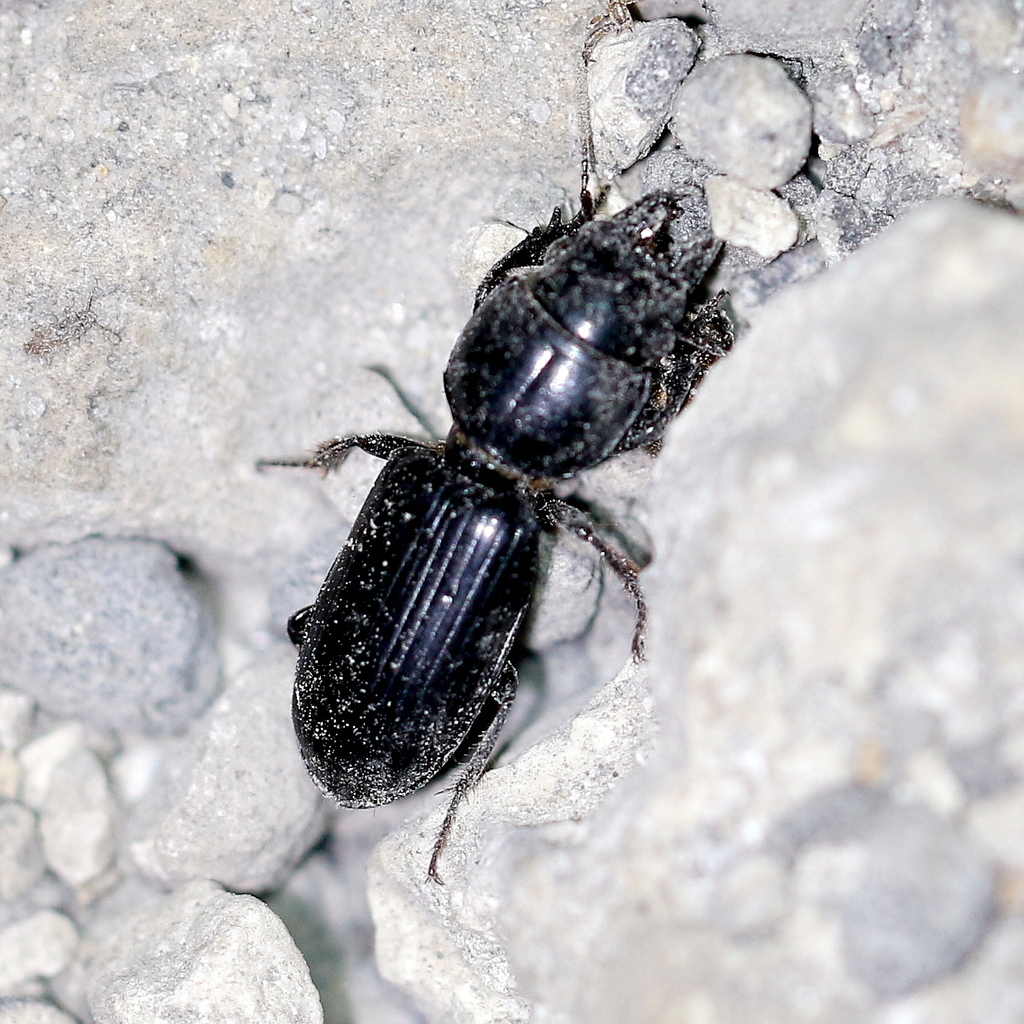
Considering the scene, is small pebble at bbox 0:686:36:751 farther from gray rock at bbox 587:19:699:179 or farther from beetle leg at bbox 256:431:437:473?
gray rock at bbox 587:19:699:179

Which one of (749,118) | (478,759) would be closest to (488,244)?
(749,118)

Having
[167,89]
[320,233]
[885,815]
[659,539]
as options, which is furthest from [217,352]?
[885,815]

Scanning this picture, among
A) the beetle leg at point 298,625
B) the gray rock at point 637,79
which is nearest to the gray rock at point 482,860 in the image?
the beetle leg at point 298,625

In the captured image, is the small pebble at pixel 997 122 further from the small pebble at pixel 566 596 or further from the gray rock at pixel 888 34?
Result: the small pebble at pixel 566 596

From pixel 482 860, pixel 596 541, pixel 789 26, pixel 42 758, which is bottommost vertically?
pixel 42 758

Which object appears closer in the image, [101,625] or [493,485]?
[493,485]

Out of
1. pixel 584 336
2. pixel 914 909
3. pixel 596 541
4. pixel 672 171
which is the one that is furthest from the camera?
pixel 596 541

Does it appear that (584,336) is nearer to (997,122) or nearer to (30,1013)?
(997,122)

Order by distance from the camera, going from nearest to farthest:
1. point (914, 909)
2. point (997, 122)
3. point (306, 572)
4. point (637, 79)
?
point (914, 909), point (997, 122), point (637, 79), point (306, 572)

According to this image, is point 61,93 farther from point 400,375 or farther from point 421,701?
point 421,701
